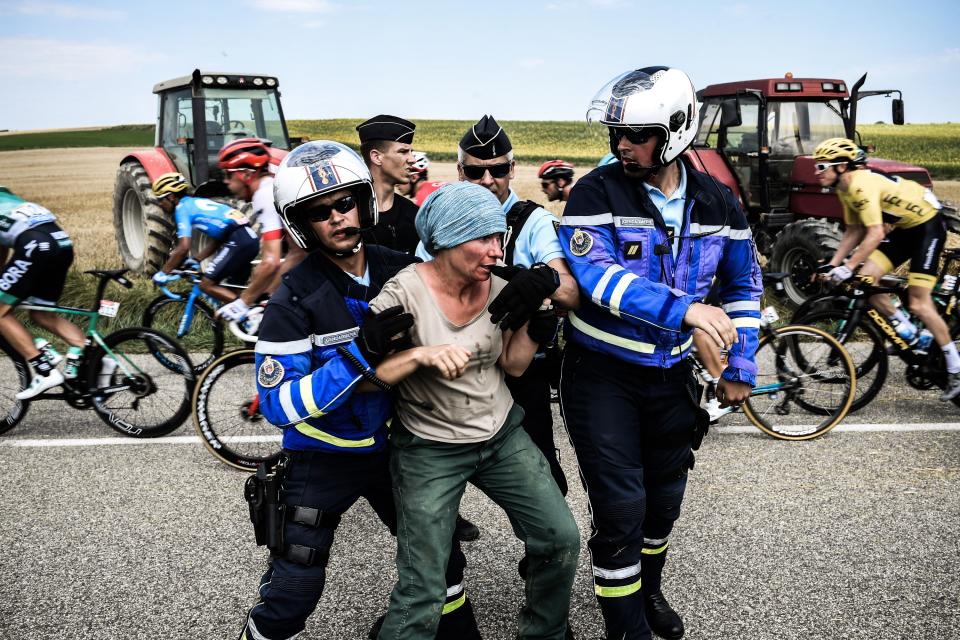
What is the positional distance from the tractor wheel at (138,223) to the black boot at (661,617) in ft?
31.7

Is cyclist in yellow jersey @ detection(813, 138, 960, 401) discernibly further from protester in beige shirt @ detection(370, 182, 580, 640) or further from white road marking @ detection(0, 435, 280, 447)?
white road marking @ detection(0, 435, 280, 447)

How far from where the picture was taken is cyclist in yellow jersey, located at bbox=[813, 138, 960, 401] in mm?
5953

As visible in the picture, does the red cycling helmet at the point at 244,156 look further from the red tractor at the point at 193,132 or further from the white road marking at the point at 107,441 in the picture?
the red tractor at the point at 193,132

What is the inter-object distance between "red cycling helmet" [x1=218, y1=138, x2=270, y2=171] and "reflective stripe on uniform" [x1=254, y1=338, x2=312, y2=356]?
13.7 feet

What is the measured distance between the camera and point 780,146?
37.3 feet

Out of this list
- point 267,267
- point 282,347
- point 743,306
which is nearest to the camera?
point 282,347

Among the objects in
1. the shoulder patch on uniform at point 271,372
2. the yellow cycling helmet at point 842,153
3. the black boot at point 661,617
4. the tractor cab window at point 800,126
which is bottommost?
the black boot at point 661,617

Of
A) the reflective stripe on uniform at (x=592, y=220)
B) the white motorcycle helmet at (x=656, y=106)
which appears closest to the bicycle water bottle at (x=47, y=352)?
the reflective stripe on uniform at (x=592, y=220)

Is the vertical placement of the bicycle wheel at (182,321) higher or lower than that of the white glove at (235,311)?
lower

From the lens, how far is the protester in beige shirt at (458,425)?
8.34 ft

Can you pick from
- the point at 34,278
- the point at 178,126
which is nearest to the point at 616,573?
the point at 34,278

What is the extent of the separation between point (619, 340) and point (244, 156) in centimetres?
432

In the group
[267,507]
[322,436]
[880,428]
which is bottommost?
[880,428]

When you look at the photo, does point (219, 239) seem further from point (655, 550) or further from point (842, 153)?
point (842, 153)
